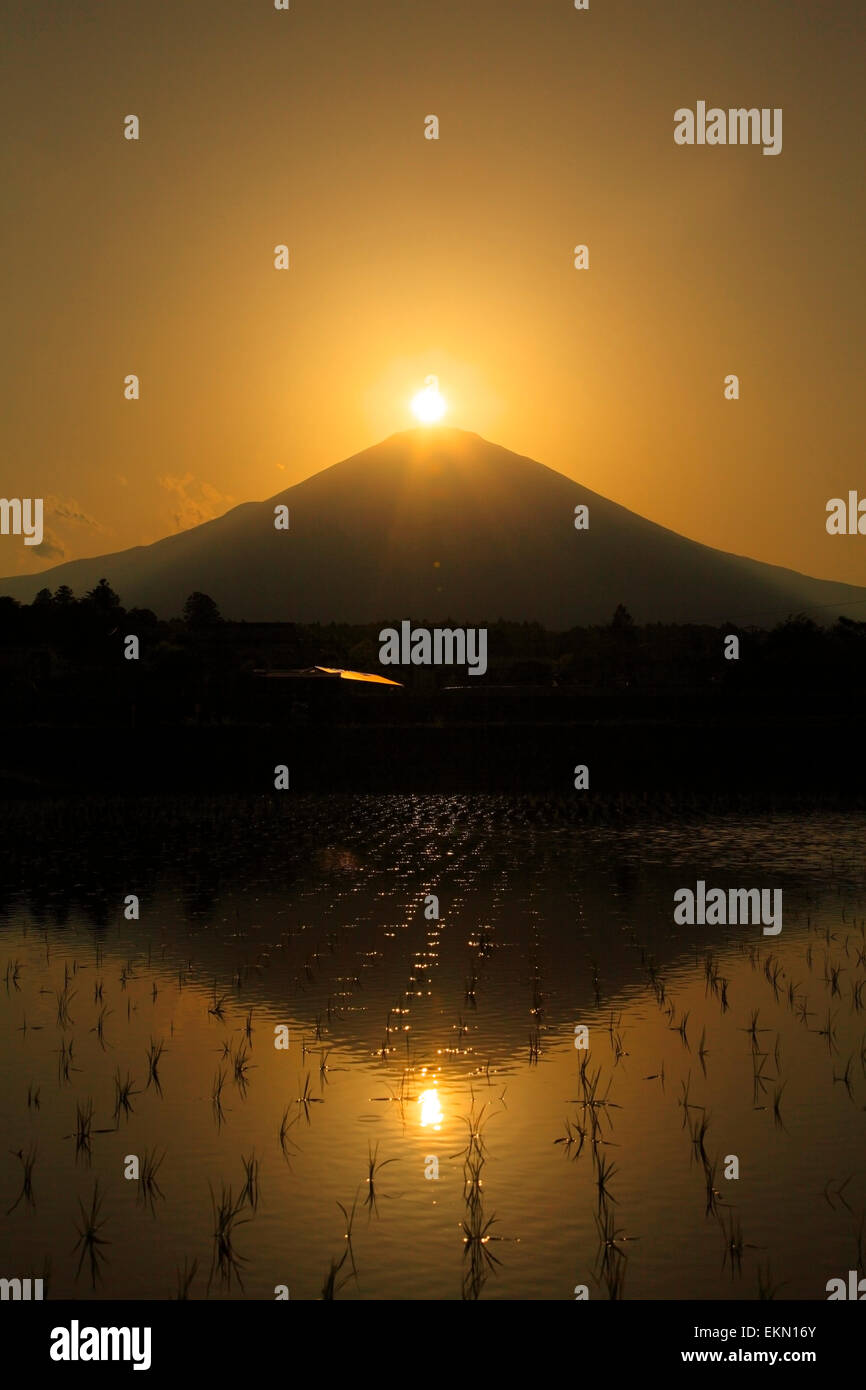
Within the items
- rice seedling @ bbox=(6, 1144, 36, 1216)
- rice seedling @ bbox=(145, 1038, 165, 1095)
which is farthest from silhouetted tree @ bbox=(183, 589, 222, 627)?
rice seedling @ bbox=(6, 1144, 36, 1216)

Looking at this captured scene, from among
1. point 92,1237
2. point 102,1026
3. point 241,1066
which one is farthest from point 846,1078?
point 102,1026

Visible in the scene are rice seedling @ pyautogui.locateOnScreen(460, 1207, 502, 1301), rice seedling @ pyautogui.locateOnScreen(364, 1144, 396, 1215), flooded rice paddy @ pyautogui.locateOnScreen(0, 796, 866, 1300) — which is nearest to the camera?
rice seedling @ pyautogui.locateOnScreen(460, 1207, 502, 1301)

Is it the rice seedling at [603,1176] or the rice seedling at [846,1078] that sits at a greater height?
the rice seedling at [846,1078]

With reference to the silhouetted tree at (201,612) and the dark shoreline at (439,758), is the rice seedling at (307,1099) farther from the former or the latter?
the silhouetted tree at (201,612)

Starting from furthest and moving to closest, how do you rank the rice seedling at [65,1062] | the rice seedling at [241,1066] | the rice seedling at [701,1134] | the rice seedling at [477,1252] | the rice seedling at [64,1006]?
the rice seedling at [64,1006] → the rice seedling at [65,1062] → the rice seedling at [241,1066] → the rice seedling at [701,1134] → the rice seedling at [477,1252]

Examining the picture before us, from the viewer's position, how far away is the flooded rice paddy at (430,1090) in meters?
9.02

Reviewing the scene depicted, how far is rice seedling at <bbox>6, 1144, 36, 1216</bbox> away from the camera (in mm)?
9922

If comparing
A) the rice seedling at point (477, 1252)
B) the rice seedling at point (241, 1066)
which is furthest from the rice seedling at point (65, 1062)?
the rice seedling at point (477, 1252)

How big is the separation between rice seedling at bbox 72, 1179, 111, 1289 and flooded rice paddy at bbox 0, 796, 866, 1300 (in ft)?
0.11

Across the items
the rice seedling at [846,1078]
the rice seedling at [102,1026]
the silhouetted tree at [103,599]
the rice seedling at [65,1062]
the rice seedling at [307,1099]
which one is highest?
the silhouetted tree at [103,599]

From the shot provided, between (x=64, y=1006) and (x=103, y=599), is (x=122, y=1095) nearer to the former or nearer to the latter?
(x=64, y=1006)

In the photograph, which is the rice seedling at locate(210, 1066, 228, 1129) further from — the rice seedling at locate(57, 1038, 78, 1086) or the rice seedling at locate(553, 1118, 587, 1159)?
the rice seedling at locate(553, 1118, 587, 1159)

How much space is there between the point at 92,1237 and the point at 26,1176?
1.23 meters

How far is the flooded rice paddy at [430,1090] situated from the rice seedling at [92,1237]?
32mm
